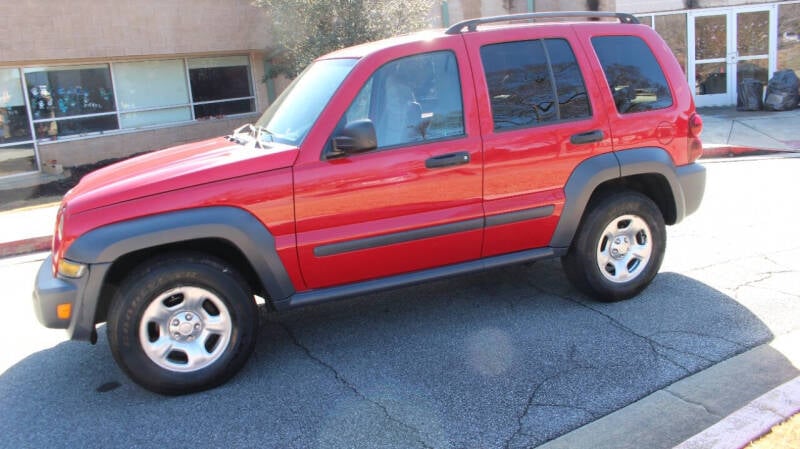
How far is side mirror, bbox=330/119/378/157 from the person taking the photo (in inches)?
Result: 157

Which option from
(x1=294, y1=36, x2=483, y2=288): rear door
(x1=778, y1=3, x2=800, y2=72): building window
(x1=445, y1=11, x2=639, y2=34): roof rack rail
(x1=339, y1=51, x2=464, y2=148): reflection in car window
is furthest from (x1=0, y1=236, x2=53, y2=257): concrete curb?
(x1=778, y1=3, x2=800, y2=72): building window

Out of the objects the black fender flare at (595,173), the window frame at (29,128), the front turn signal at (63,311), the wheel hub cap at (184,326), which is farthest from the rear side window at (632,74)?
the window frame at (29,128)

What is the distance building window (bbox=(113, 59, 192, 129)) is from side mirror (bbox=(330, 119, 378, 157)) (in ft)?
44.6

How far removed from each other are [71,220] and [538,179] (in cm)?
290

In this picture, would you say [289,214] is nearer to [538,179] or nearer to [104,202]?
[104,202]

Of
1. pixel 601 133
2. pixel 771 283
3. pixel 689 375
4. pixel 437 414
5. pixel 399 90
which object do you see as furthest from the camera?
pixel 771 283

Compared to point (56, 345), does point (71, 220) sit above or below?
above

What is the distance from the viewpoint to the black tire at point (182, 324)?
3.83m

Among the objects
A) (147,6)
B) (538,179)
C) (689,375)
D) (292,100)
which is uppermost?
(147,6)

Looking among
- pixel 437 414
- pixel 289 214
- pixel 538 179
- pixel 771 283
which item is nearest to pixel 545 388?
pixel 437 414

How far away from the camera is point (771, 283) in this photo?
5301mm

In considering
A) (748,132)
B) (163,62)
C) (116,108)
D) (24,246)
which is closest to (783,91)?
(748,132)

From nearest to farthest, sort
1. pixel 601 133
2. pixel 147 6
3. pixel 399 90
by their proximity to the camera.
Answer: pixel 399 90 < pixel 601 133 < pixel 147 6

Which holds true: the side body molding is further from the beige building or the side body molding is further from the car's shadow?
the beige building
